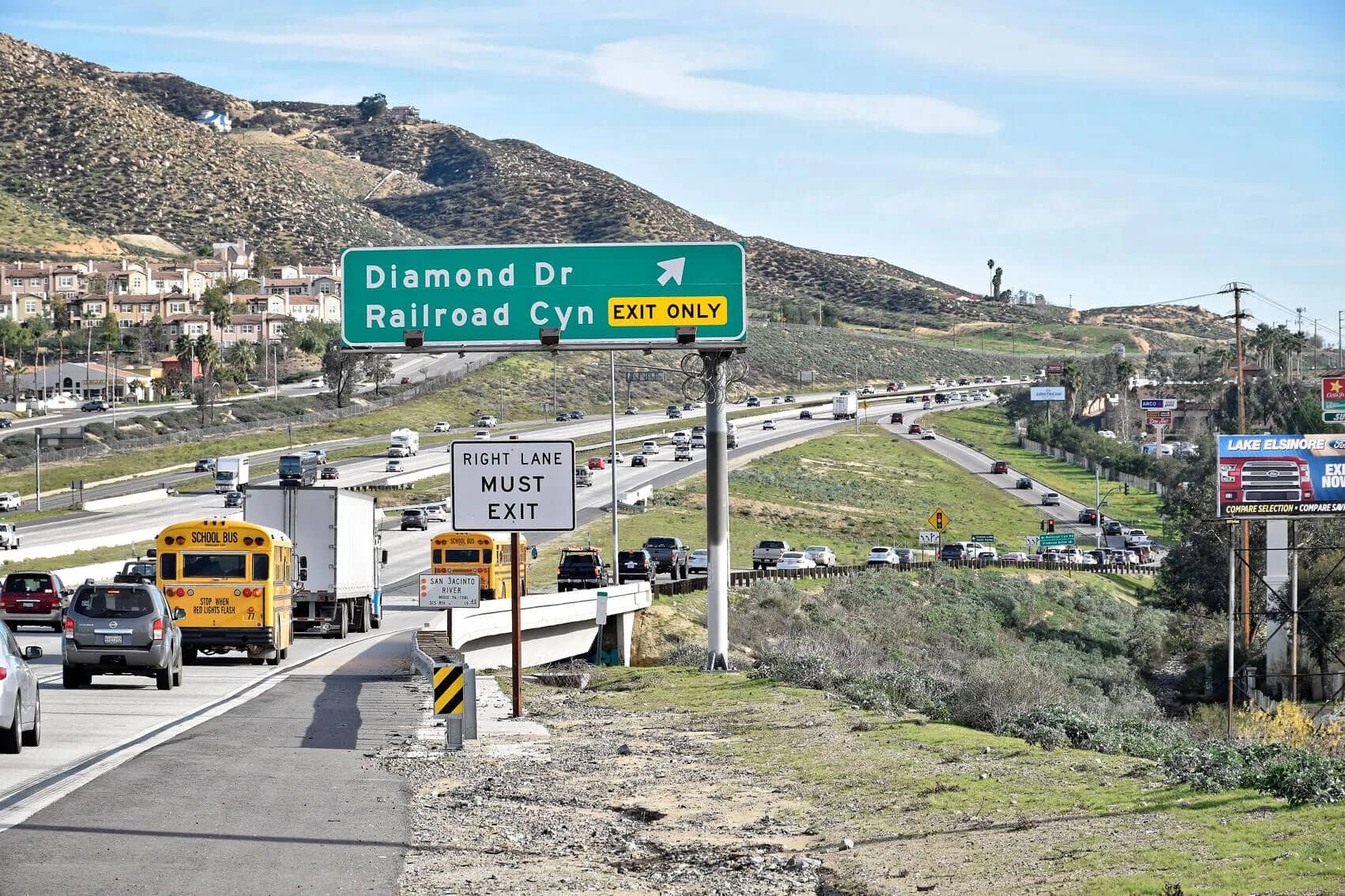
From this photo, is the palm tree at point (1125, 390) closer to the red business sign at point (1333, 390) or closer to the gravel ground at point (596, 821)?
the red business sign at point (1333, 390)

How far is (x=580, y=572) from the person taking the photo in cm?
5709

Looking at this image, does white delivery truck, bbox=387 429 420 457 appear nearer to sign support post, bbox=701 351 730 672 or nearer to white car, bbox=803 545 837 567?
white car, bbox=803 545 837 567

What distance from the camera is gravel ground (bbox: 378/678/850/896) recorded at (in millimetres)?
11570

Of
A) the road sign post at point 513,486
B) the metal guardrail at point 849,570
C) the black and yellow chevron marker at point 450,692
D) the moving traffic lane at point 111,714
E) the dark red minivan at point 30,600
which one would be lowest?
the metal guardrail at point 849,570

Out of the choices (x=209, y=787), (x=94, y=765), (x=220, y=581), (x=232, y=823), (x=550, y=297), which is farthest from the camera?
(x=220, y=581)

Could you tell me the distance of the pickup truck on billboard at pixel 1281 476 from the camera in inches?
1929

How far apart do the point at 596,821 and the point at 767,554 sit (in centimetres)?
6166

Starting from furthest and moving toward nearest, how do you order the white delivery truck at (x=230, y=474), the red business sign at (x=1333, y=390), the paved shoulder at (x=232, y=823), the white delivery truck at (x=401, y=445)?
the white delivery truck at (x=401, y=445) < the white delivery truck at (x=230, y=474) < the red business sign at (x=1333, y=390) < the paved shoulder at (x=232, y=823)

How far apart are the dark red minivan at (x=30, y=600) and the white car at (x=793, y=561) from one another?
36.6 m

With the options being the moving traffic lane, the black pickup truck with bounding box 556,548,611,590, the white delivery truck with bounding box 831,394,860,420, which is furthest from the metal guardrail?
the white delivery truck with bounding box 831,394,860,420

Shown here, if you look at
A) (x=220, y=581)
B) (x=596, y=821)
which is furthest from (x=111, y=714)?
(x=596, y=821)

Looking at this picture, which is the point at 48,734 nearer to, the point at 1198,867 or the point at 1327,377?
the point at 1198,867

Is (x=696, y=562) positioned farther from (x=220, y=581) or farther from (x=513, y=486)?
(x=513, y=486)

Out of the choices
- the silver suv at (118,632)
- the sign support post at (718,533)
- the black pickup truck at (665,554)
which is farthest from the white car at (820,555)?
the silver suv at (118,632)
